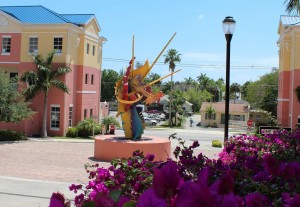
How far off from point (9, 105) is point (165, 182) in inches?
1050

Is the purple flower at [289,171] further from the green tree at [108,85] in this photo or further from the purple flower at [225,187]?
the green tree at [108,85]

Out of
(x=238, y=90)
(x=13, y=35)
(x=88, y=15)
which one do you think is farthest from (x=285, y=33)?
(x=238, y=90)

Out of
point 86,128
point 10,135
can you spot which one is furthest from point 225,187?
point 86,128

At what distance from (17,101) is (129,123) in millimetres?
11991

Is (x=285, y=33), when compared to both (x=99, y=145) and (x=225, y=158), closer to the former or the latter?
(x=99, y=145)

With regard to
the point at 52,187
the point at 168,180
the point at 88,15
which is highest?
the point at 88,15

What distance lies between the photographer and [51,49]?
103 feet

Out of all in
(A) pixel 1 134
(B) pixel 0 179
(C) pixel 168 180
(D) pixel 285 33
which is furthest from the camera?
(D) pixel 285 33

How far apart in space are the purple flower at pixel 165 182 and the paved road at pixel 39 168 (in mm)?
4982

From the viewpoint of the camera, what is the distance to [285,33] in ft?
114

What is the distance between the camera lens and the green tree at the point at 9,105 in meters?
26.1

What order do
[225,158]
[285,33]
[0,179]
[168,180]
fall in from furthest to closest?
[285,33], [0,179], [225,158], [168,180]

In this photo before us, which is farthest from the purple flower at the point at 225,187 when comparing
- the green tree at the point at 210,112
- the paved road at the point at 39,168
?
the green tree at the point at 210,112

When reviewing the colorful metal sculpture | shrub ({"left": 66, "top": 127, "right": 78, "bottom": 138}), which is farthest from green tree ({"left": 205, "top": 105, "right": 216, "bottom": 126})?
the colorful metal sculpture
